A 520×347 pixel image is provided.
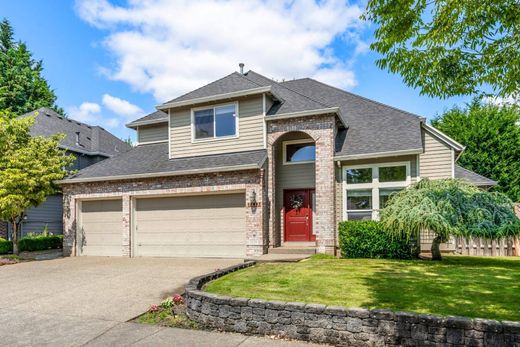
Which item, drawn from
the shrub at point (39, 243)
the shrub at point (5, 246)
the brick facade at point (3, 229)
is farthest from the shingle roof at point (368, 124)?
the brick facade at point (3, 229)

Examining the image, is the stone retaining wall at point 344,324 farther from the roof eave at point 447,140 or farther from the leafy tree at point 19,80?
the leafy tree at point 19,80

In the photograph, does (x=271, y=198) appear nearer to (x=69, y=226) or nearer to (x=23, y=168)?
(x=69, y=226)

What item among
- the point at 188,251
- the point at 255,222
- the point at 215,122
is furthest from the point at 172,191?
the point at 255,222

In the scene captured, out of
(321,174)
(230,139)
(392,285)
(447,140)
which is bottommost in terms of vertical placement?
(392,285)

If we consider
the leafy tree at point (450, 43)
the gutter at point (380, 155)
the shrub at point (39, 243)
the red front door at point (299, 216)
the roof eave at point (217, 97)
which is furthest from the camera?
the shrub at point (39, 243)

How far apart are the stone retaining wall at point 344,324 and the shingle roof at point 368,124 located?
26.2ft

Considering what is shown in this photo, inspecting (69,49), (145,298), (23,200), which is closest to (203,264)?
(145,298)

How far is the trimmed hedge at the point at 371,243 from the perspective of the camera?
34.7ft

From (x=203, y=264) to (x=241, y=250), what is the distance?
1.62m

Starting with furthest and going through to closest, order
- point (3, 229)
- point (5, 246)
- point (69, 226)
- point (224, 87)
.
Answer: point (3, 229) < point (5, 246) < point (69, 226) < point (224, 87)

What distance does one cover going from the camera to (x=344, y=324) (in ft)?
15.4

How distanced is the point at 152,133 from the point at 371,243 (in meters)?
11.5

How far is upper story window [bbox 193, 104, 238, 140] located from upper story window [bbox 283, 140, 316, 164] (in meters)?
2.14

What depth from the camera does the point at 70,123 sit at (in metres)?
23.4
